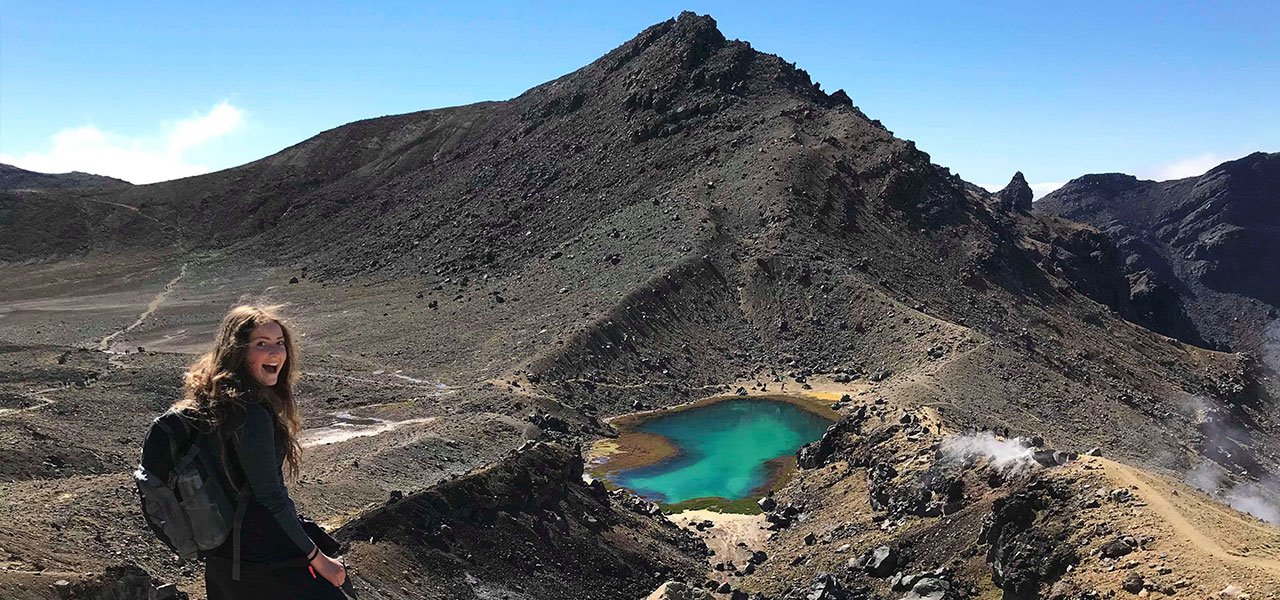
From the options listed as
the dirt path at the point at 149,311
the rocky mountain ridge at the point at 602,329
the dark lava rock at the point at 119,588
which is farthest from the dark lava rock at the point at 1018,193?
the dark lava rock at the point at 119,588

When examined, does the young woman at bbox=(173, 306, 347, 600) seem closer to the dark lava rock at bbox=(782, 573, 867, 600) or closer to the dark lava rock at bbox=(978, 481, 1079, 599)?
the dark lava rock at bbox=(978, 481, 1079, 599)

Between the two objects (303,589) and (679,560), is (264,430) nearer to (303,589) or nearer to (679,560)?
(303,589)

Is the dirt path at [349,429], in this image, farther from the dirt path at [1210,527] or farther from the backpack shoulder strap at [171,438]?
the backpack shoulder strap at [171,438]

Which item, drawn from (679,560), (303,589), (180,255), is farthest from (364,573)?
(180,255)

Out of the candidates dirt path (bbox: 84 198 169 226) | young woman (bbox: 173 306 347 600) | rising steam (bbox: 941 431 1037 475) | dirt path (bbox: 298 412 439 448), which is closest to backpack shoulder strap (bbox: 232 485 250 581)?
young woman (bbox: 173 306 347 600)

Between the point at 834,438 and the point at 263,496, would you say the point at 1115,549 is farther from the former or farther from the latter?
the point at 834,438
